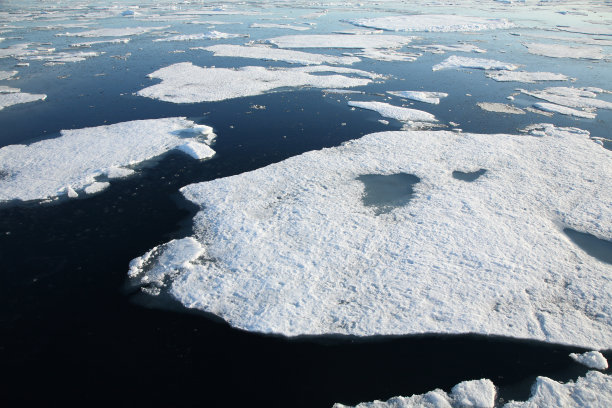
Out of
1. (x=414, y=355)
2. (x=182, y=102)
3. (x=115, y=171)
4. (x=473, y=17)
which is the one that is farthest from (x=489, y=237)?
(x=473, y=17)

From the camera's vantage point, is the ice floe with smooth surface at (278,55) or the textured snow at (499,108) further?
the ice floe with smooth surface at (278,55)

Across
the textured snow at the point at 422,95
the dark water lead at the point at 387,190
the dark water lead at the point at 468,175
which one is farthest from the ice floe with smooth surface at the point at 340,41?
the dark water lead at the point at 387,190

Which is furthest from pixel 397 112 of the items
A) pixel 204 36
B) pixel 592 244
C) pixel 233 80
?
pixel 204 36

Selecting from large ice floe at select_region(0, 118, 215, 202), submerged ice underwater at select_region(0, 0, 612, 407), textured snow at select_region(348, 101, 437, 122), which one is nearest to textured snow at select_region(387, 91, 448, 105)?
submerged ice underwater at select_region(0, 0, 612, 407)

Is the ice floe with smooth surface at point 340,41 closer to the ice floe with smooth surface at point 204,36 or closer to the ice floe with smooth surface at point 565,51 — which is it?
the ice floe with smooth surface at point 204,36

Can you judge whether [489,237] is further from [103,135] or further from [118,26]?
[118,26]

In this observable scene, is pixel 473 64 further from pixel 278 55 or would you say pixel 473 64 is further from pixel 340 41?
pixel 278 55

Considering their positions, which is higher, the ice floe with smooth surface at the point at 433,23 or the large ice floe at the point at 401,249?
the ice floe with smooth surface at the point at 433,23
